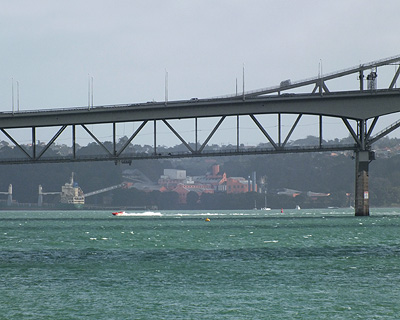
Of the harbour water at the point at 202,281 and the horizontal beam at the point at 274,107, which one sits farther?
the horizontal beam at the point at 274,107

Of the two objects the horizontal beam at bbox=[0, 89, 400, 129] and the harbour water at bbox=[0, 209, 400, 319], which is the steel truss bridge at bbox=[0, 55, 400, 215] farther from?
the harbour water at bbox=[0, 209, 400, 319]

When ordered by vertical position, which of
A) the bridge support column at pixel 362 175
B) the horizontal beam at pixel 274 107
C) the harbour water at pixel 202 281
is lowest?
the harbour water at pixel 202 281

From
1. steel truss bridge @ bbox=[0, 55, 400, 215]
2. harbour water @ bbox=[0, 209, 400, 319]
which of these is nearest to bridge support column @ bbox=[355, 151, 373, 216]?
steel truss bridge @ bbox=[0, 55, 400, 215]

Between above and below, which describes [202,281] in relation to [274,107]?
below

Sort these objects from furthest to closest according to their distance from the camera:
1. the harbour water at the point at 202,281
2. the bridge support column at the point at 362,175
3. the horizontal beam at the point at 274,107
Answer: the bridge support column at the point at 362,175 < the horizontal beam at the point at 274,107 < the harbour water at the point at 202,281

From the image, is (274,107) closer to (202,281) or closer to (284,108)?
Answer: (284,108)

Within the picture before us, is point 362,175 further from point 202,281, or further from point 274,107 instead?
point 202,281

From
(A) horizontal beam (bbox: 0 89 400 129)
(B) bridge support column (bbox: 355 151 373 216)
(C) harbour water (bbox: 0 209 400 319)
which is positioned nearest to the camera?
(C) harbour water (bbox: 0 209 400 319)

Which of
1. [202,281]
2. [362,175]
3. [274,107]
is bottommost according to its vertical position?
[202,281]

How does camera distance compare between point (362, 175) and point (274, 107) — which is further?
point (362, 175)

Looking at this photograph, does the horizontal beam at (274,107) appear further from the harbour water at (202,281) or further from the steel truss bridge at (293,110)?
the harbour water at (202,281)

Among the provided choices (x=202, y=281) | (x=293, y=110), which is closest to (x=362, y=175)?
(x=293, y=110)

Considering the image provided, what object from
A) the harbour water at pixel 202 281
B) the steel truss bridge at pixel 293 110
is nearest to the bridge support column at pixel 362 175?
the steel truss bridge at pixel 293 110

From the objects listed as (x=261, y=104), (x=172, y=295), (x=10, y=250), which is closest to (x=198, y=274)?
(x=172, y=295)
